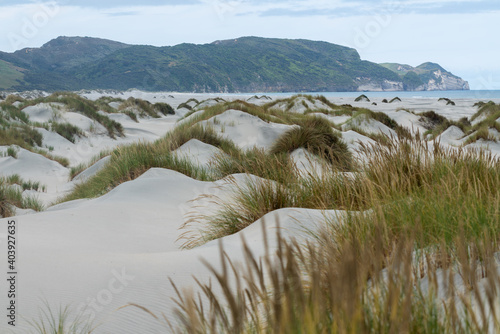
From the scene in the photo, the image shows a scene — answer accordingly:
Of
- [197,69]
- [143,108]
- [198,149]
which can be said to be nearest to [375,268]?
[198,149]

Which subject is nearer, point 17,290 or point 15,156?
point 17,290

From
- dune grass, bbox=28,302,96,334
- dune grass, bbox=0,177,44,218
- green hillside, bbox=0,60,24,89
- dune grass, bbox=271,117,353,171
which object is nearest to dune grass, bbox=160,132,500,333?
dune grass, bbox=28,302,96,334

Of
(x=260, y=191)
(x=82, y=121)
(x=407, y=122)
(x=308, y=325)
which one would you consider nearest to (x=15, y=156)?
(x=82, y=121)

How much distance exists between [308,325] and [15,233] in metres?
3.07

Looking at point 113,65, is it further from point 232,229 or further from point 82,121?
point 232,229

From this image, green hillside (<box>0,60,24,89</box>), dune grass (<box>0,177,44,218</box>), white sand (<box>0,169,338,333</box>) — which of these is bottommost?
white sand (<box>0,169,338,333</box>)

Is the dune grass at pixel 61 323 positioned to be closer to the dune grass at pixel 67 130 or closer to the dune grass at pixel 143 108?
the dune grass at pixel 67 130

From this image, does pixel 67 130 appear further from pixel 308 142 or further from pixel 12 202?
pixel 308 142

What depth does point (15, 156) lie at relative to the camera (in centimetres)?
955

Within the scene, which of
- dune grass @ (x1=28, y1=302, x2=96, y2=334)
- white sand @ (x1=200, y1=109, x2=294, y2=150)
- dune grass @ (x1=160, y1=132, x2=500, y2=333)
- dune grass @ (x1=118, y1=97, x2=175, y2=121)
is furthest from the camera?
dune grass @ (x1=118, y1=97, x2=175, y2=121)

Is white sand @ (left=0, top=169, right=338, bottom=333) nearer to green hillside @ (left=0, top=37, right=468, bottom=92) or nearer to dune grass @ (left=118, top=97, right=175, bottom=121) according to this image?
dune grass @ (left=118, top=97, right=175, bottom=121)

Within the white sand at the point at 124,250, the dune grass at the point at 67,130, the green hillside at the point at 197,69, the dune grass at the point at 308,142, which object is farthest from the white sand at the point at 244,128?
the green hillside at the point at 197,69

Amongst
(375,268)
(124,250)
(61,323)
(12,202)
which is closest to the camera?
(375,268)

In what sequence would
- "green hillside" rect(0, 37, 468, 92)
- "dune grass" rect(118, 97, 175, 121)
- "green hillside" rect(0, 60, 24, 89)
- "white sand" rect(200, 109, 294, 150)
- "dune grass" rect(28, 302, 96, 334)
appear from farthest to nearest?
1. "green hillside" rect(0, 37, 468, 92)
2. "green hillside" rect(0, 60, 24, 89)
3. "dune grass" rect(118, 97, 175, 121)
4. "white sand" rect(200, 109, 294, 150)
5. "dune grass" rect(28, 302, 96, 334)
